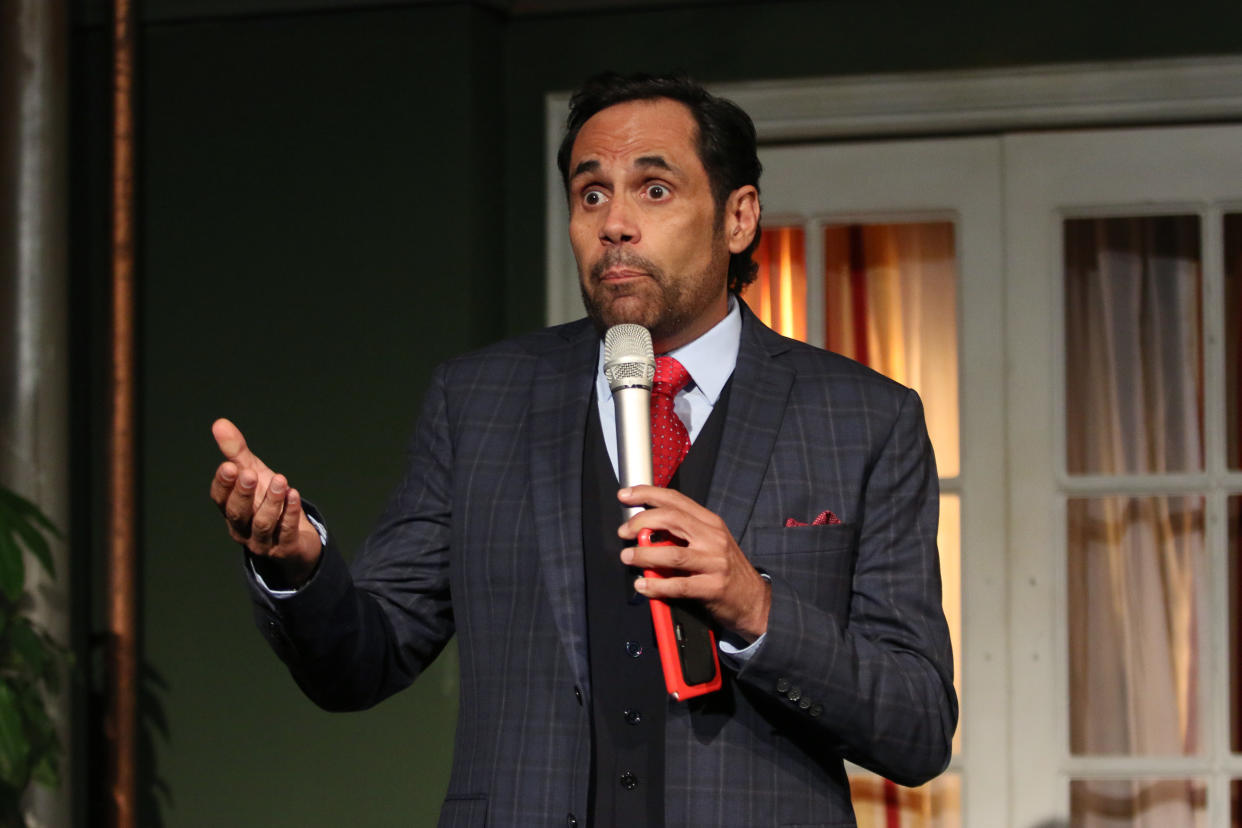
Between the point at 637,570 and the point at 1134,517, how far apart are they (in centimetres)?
217

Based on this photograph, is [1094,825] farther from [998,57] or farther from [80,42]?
[80,42]

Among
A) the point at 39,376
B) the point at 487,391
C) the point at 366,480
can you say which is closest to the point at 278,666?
the point at 366,480

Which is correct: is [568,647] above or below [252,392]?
below

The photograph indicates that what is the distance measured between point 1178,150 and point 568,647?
2334mm

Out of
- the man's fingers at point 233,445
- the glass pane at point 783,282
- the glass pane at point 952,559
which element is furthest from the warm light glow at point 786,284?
the man's fingers at point 233,445

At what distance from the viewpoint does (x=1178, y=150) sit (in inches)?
128

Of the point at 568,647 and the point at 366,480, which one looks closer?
the point at 568,647

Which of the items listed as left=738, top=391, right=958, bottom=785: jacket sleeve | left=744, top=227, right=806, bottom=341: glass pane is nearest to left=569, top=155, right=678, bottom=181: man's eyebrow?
left=738, top=391, right=958, bottom=785: jacket sleeve

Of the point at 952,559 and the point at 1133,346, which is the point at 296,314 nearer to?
the point at 952,559

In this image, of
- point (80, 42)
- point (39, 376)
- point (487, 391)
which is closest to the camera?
point (487, 391)

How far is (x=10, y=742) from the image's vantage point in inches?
103

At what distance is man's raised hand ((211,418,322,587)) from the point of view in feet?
4.30

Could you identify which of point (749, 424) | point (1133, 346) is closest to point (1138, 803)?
point (1133, 346)

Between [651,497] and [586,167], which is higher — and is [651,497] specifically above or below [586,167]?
below
